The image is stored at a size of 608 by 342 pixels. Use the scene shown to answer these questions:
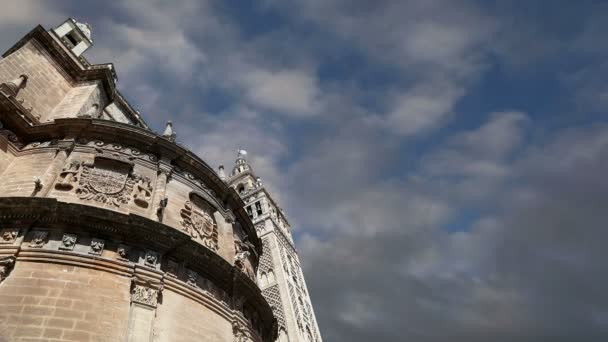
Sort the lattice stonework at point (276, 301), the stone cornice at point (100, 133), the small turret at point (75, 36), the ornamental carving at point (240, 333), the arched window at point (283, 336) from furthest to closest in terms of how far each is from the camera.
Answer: the lattice stonework at point (276, 301) < the arched window at point (283, 336) < the small turret at point (75, 36) < the stone cornice at point (100, 133) < the ornamental carving at point (240, 333)

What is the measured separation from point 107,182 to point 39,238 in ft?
9.24

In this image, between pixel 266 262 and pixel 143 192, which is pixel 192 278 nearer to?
pixel 143 192

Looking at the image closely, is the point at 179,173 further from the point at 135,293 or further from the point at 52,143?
the point at 135,293

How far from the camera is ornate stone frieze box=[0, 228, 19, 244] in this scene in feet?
34.2

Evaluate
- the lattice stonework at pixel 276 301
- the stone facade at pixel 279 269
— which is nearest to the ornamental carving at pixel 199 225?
the stone facade at pixel 279 269

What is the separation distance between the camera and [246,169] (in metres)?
49.6

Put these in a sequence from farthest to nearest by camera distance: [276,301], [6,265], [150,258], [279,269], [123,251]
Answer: [279,269], [276,301], [150,258], [123,251], [6,265]

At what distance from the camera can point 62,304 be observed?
9.57 m

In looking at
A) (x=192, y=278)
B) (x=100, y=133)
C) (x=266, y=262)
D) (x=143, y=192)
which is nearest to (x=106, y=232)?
(x=143, y=192)

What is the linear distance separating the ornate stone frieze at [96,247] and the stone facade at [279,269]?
20254 millimetres

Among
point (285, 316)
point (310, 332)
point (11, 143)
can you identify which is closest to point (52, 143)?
point (11, 143)

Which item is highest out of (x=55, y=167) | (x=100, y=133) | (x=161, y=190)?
(x=100, y=133)

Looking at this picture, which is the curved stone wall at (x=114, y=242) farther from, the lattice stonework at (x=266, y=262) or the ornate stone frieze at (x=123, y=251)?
the lattice stonework at (x=266, y=262)

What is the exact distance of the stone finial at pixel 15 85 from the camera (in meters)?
14.7
